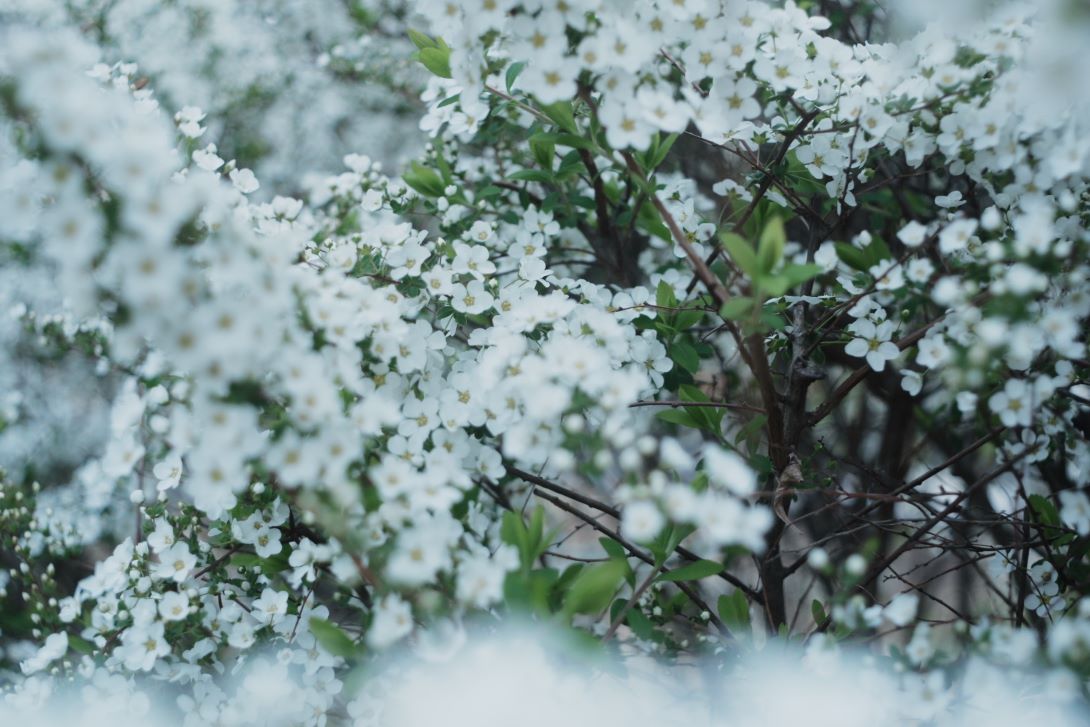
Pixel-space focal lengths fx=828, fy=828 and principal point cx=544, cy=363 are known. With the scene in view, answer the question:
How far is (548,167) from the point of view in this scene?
7.27 ft

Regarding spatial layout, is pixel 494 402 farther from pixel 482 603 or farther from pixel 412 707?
pixel 412 707

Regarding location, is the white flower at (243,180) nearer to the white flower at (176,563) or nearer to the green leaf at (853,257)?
the white flower at (176,563)

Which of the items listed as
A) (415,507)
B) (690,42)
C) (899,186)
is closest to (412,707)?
(415,507)

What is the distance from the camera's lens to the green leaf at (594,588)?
1.39m

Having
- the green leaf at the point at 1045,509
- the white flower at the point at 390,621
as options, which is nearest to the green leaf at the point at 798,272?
the white flower at the point at 390,621

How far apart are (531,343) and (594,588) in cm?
63

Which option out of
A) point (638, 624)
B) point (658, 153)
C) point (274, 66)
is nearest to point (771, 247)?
point (658, 153)

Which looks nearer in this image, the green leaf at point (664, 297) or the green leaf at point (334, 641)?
the green leaf at point (334, 641)

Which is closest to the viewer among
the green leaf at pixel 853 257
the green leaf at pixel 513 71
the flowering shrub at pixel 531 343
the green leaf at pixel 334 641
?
the flowering shrub at pixel 531 343

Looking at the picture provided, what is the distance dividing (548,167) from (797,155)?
0.65 meters

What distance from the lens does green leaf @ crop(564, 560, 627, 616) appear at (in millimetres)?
1388

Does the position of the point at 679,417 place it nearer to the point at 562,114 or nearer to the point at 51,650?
the point at 562,114

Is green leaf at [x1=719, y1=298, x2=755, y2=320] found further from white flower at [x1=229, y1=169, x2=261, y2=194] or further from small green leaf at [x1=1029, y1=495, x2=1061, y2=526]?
white flower at [x1=229, y1=169, x2=261, y2=194]

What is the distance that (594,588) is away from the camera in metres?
1.39
